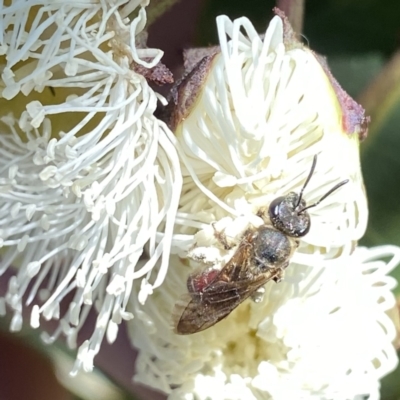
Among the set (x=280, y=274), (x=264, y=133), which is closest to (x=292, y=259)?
(x=280, y=274)

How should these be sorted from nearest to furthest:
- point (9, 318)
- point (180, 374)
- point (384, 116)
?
point (180, 374), point (384, 116), point (9, 318)

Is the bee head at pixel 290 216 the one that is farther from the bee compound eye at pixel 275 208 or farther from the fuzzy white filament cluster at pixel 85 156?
the fuzzy white filament cluster at pixel 85 156

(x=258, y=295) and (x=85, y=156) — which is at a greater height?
(x=85, y=156)

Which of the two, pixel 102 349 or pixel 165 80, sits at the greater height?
pixel 165 80

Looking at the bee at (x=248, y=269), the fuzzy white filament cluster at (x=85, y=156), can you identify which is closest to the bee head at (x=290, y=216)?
the bee at (x=248, y=269)

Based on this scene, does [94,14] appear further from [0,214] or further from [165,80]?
[0,214]

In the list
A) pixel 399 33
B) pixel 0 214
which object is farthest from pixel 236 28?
pixel 399 33

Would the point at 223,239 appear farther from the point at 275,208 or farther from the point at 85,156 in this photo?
the point at 85,156
